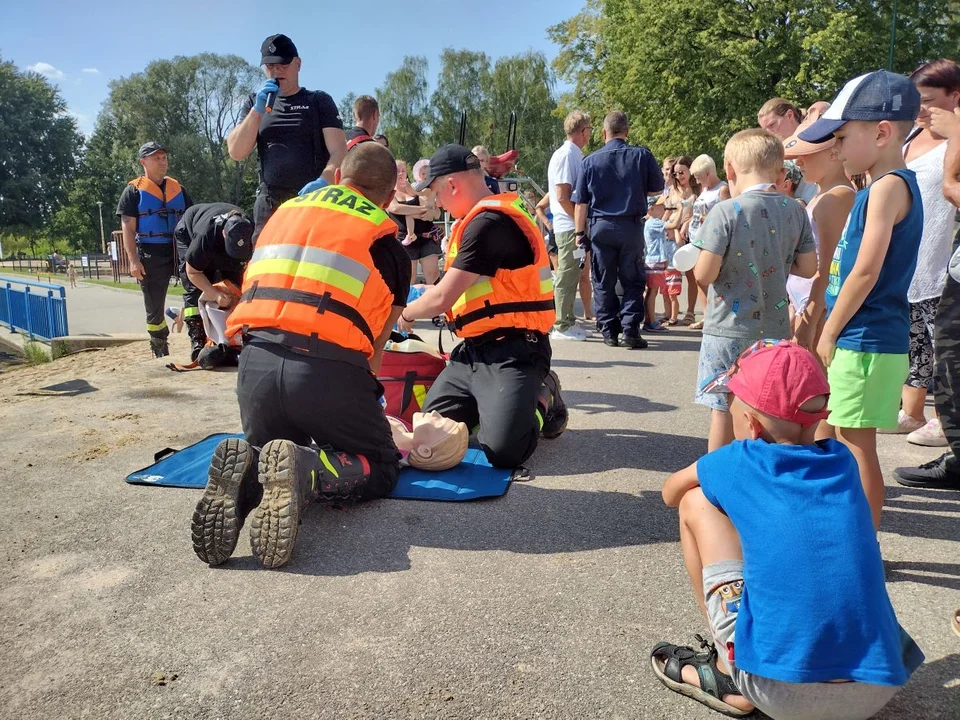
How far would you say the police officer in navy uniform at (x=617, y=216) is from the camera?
24.4ft

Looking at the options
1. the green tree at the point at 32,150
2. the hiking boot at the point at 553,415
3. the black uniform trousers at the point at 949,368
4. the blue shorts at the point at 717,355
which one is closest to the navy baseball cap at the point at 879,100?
the blue shorts at the point at 717,355

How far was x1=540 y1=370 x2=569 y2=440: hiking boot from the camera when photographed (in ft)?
15.1

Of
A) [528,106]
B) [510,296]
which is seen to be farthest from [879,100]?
[528,106]

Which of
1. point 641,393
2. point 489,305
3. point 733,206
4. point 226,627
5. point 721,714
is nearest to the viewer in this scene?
point 721,714

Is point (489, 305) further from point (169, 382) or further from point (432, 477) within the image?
point (169, 382)

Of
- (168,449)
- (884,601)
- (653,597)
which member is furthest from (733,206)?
(168,449)

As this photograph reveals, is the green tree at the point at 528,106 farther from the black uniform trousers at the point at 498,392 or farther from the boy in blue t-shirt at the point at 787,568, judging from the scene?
the boy in blue t-shirt at the point at 787,568

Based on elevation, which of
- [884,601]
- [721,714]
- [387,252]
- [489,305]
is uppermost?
[387,252]

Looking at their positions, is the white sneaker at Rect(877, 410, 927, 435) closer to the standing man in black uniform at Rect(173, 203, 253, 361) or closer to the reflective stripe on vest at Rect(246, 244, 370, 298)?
the reflective stripe on vest at Rect(246, 244, 370, 298)

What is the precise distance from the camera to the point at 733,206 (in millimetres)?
3344

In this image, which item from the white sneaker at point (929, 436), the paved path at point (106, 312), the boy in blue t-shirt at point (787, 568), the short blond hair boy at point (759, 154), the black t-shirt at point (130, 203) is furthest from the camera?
the paved path at point (106, 312)

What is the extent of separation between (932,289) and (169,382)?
17.9 feet

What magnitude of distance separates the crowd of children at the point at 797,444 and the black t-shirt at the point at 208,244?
428cm

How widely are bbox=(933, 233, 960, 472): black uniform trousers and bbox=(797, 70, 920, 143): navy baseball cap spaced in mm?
1419
